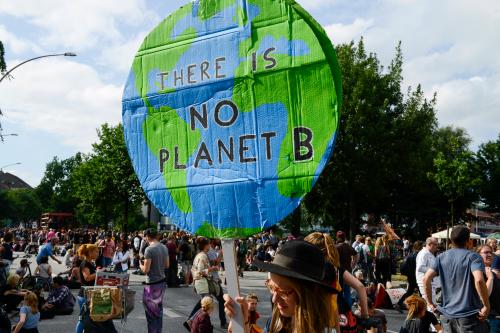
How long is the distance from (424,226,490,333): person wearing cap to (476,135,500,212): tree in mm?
51527

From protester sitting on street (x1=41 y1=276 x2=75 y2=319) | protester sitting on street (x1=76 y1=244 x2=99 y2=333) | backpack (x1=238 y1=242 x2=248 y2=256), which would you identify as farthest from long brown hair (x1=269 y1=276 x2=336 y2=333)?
backpack (x1=238 y1=242 x2=248 y2=256)

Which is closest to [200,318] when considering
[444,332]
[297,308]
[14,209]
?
[444,332]

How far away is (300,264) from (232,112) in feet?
3.13

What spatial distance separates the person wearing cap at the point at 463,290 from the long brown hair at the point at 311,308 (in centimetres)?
408

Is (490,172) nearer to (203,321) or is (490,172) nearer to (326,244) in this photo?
(203,321)

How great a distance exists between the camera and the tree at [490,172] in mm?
55344

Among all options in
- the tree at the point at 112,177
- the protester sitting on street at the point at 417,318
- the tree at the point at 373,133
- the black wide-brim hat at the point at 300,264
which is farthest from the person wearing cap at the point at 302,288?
the tree at the point at 112,177

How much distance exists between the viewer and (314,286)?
81.4 inches

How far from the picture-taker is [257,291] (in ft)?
56.7

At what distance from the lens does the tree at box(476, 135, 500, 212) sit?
5534cm

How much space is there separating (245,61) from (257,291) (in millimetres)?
15040

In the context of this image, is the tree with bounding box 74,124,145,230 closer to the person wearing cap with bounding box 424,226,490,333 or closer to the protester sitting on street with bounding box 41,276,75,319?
the protester sitting on street with bounding box 41,276,75,319

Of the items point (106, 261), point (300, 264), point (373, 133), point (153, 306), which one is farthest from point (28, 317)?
point (373, 133)

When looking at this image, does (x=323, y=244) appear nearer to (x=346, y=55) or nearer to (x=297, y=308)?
(x=297, y=308)
